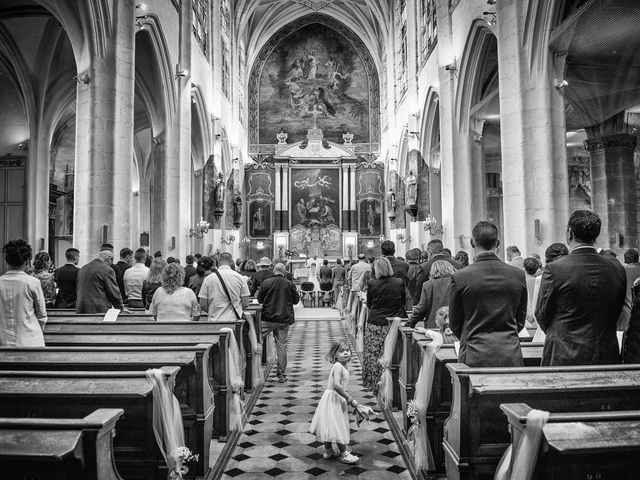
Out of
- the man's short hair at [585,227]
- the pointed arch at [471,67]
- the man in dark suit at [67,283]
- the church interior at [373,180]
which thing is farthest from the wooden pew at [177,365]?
the pointed arch at [471,67]

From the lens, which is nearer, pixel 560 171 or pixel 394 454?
pixel 394 454

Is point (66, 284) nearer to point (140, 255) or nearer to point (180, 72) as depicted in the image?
point (140, 255)

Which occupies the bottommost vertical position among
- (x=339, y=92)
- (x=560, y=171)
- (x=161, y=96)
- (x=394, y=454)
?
(x=394, y=454)

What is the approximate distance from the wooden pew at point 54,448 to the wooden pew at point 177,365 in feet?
4.79

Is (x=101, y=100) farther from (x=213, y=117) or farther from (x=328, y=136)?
(x=328, y=136)

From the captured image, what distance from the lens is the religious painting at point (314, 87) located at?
32.4m

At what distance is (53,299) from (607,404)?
23.4 feet

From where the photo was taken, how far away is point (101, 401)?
333cm

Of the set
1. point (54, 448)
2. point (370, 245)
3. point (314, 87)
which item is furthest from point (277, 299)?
point (314, 87)

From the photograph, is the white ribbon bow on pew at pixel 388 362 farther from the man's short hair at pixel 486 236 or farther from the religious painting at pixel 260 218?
the religious painting at pixel 260 218

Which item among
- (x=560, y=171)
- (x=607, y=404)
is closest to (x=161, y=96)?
(x=560, y=171)

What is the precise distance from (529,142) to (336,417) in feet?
24.5

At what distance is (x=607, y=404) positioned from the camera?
10.3ft

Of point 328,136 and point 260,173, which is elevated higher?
point 328,136
